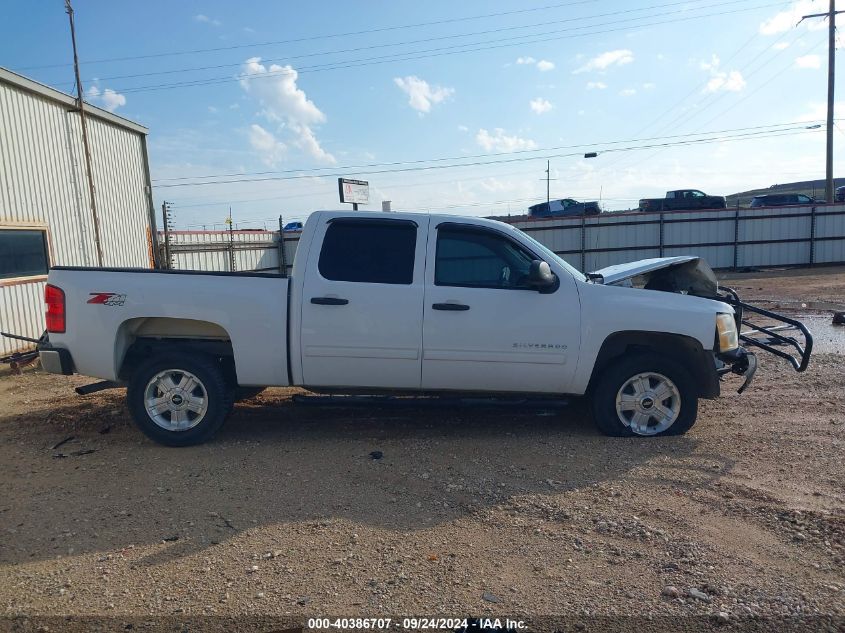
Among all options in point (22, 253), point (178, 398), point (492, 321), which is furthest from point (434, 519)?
point (22, 253)

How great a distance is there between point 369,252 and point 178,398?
2.09 m

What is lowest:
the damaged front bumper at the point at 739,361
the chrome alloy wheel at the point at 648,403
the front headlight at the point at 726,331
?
the chrome alloy wheel at the point at 648,403

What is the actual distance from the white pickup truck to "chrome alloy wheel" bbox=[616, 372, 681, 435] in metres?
0.01

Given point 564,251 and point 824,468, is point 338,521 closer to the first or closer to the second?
point 824,468

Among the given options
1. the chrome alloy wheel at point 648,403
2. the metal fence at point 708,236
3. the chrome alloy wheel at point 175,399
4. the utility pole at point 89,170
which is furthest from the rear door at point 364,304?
the metal fence at point 708,236

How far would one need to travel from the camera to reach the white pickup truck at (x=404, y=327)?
5.23m

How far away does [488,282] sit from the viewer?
209 inches

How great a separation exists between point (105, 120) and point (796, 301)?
15288 mm

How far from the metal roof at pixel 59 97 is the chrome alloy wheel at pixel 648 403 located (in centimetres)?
996

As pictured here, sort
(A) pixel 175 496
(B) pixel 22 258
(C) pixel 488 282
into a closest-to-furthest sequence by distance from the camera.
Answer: (A) pixel 175 496
(C) pixel 488 282
(B) pixel 22 258

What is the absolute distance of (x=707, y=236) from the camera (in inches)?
899

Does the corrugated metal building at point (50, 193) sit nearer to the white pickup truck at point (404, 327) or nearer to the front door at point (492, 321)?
the white pickup truck at point (404, 327)

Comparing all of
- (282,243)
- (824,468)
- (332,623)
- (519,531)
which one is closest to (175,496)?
(332,623)

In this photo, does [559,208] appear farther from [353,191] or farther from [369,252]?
[369,252]
